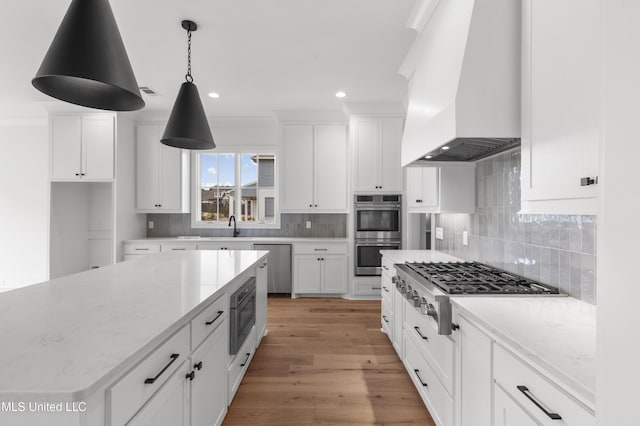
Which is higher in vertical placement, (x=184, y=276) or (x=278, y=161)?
(x=278, y=161)

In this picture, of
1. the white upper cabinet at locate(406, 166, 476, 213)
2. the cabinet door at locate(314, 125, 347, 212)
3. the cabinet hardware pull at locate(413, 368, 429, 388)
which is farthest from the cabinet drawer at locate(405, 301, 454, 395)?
the cabinet door at locate(314, 125, 347, 212)

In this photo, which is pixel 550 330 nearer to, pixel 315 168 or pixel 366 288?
pixel 366 288

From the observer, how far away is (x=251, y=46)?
3.04 m

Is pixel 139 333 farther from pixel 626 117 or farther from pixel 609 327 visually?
pixel 626 117

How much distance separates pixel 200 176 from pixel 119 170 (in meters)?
1.17

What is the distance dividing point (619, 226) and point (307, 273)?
4.42 metres

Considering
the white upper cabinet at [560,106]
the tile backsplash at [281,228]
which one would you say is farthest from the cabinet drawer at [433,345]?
the tile backsplash at [281,228]

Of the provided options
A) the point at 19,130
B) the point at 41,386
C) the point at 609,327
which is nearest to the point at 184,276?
the point at 41,386

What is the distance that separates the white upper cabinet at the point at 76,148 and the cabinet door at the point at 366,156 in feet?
11.6

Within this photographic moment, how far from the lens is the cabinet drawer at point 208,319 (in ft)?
4.79

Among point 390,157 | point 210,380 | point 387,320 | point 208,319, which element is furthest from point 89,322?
point 390,157

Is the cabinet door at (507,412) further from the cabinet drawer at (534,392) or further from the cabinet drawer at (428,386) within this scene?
the cabinet drawer at (428,386)

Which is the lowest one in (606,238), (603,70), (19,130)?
(606,238)

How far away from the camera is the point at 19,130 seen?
5.19 metres
